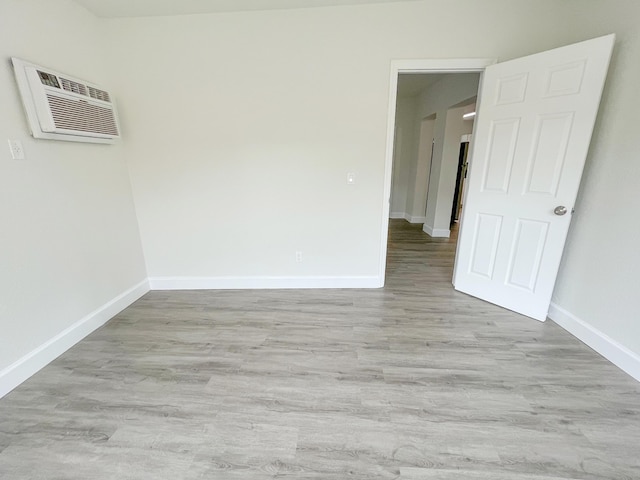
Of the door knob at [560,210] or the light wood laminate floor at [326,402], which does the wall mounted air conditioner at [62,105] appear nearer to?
the light wood laminate floor at [326,402]

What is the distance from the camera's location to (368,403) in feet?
4.98

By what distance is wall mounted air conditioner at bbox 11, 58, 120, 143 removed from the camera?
5.62 ft

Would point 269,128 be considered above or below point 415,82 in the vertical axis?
below

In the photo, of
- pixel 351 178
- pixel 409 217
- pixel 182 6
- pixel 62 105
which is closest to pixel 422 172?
pixel 409 217

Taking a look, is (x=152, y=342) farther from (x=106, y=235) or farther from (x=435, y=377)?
(x=435, y=377)

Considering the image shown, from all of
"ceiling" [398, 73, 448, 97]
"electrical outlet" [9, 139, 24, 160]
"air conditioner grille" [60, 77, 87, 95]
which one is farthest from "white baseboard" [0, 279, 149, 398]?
"ceiling" [398, 73, 448, 97]

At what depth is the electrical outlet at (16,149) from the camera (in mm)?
1675

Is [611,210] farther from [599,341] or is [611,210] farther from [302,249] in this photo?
[302,249]

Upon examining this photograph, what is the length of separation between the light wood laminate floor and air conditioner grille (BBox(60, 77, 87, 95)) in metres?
1.86

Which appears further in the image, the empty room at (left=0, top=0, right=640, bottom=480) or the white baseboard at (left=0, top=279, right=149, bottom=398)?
the white baseboard at (left=0, top=279, right=149, bottom=398)

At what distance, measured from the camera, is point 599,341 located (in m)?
1.91

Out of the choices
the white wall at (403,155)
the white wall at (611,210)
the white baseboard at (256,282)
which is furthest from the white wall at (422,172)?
the white baseboard at (256,282)

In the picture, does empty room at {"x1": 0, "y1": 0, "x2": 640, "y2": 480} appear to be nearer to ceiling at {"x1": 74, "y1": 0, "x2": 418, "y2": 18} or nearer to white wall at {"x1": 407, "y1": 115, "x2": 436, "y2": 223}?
ceiling at {"x1": 74, "y1": 0, "x2": 418, "y2": 18}

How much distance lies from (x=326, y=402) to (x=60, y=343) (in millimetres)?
1981
